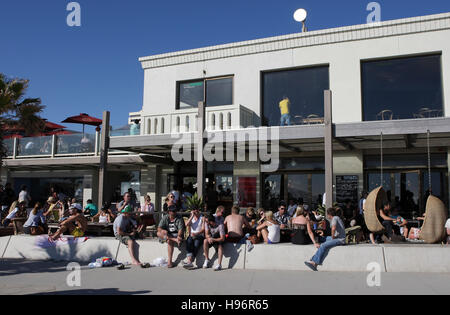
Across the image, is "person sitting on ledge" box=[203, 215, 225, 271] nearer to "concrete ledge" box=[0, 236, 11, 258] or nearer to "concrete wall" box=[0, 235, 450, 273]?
"concrete wall" box=[0, 235, 450, 273]

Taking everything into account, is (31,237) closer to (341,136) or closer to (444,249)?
(341,136)

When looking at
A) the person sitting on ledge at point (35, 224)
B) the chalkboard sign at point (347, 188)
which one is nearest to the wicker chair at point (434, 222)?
the chalkboard sign at point (347, 188)

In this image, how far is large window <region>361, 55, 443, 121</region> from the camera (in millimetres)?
12336

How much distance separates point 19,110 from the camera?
1395 centimetres

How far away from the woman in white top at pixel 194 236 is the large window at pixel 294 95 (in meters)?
5.90

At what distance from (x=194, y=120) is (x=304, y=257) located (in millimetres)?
6662

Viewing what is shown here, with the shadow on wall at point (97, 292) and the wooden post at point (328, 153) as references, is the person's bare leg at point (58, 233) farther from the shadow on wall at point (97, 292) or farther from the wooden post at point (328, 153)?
the wooden post at point (328, 153)

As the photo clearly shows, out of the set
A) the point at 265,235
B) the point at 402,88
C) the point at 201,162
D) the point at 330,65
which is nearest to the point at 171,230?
the point at 265,235

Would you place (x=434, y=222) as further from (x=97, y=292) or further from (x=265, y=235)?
(x=97, y=292)

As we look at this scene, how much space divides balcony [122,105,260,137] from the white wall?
148 cm

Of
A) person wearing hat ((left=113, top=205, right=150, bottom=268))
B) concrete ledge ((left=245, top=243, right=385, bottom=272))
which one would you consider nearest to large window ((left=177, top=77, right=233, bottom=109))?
person wearing hat ((left=113, top=205, right=150, bottom=268))

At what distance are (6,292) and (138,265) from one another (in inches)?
108

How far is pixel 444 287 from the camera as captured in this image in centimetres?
629
